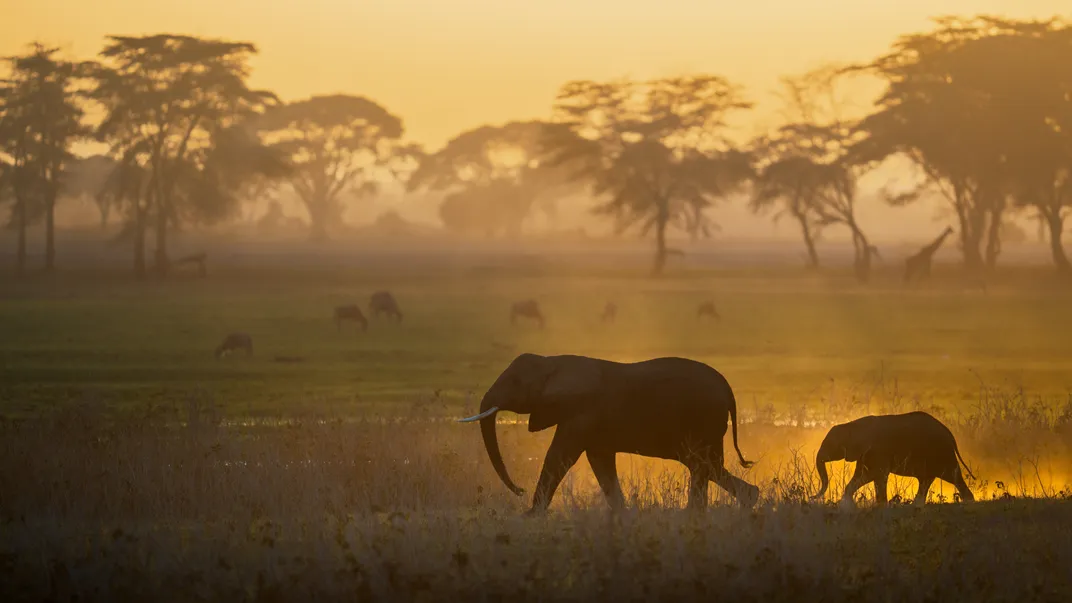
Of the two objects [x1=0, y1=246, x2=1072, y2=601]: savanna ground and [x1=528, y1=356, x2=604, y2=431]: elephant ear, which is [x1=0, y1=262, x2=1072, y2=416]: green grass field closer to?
[x1=0, y1=246, x2=1072, y2=601]: savanna ground

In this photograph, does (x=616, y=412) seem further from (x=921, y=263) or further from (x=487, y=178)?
(x=487, y=178)

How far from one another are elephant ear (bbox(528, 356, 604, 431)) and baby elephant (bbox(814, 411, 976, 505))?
2.42 meters

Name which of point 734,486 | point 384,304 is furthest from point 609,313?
point 734,486

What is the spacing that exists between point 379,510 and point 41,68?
50.6m

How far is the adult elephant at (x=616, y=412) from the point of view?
12.7 m

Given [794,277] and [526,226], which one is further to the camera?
[526,226]

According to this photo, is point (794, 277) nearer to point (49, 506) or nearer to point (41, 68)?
point (41, 68)

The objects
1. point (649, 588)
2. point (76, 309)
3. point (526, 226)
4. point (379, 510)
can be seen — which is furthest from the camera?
point (526, 226)

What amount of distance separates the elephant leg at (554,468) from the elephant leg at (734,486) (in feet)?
4.25

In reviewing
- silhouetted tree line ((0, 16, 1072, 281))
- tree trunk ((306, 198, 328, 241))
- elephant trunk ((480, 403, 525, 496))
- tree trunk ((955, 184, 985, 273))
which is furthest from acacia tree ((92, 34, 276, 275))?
elephant trunk ((480, 403, 525, 496))

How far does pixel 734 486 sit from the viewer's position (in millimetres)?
13133

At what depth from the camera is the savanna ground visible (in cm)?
1061

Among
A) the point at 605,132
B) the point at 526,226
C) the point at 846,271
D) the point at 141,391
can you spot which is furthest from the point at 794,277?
the point at 526,226

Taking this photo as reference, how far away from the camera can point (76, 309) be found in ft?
132
